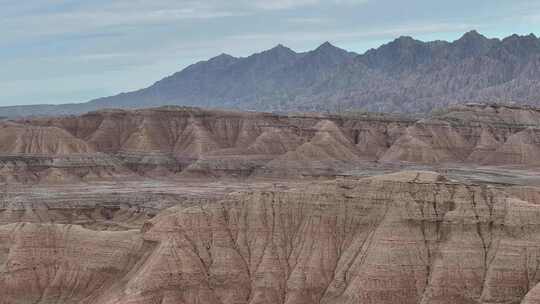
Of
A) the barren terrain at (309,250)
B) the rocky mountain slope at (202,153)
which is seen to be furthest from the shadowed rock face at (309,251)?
the rocky mountain slope at (202,153)

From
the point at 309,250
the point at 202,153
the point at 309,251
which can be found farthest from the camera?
the point at 202,153

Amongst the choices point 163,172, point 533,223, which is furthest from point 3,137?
point 533,223

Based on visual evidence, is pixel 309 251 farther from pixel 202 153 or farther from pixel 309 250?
pixel 202 153

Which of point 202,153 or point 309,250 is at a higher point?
point 309,250

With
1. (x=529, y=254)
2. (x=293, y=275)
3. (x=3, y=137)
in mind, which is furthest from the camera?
(x=3, y=137)

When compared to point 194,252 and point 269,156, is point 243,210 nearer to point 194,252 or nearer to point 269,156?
point 194,252

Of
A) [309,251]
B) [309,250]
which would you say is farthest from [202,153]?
[309,251]

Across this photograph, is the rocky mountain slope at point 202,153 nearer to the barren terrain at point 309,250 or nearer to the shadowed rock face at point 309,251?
the barren terrain at point 309,250

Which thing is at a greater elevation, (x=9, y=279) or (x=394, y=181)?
(x=394, y=181)

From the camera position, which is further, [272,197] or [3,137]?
[3,137]
